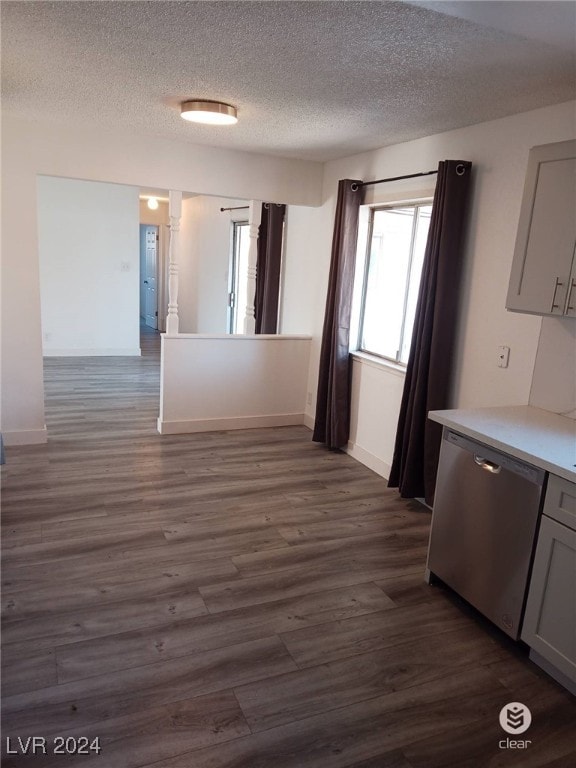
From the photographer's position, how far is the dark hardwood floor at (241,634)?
185cm

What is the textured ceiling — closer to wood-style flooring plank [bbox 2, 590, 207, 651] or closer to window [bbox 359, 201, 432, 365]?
window [bbox 359, 201, 432, 365]

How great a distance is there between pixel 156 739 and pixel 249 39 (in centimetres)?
263

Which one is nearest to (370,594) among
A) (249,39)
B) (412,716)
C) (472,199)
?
(412,716)

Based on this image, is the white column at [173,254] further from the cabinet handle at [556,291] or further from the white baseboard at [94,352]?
the white baseboard at [94,352]

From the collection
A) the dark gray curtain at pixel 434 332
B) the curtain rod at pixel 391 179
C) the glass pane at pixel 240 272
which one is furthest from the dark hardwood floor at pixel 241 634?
the glass pane at pixel 240 272

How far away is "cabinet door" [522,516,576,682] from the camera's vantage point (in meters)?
2.04

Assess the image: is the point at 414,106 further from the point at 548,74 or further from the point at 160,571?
the point at 160,571

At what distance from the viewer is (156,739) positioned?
1.81 m

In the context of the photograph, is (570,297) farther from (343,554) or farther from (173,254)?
(173,254)

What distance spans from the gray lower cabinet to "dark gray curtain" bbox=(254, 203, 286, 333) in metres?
4.00

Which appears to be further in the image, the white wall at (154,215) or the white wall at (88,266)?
the white wall at (154,215)

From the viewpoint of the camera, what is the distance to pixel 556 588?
82.5 inches

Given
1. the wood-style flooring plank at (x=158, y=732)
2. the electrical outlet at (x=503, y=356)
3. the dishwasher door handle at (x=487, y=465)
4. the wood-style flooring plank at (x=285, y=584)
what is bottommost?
the wood-style flooring plank at (x=158, y=732)

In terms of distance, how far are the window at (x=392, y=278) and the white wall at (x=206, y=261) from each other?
3120 millimetres
